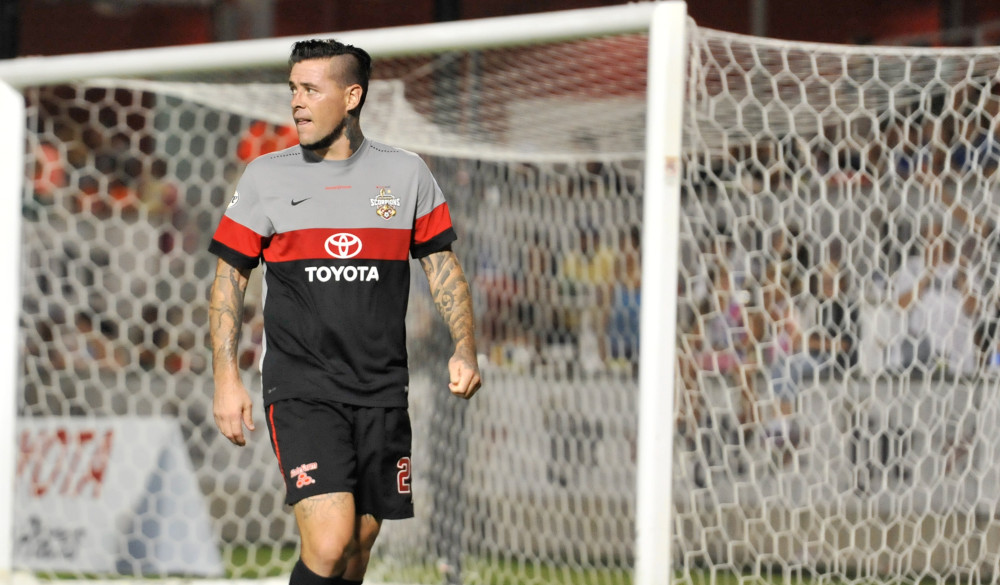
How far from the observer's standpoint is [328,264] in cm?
249

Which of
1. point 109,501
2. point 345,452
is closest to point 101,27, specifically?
point 109,501

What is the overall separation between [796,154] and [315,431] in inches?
93.8

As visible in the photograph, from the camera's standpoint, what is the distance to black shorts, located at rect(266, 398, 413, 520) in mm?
2488

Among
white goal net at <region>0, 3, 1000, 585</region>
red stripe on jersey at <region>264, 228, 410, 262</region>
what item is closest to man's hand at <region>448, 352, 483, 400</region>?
red stripe on jersey at <region>264, 228, 410, 262</region>

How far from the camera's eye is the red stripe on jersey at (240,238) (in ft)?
8.29

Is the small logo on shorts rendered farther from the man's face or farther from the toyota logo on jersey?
the man's face

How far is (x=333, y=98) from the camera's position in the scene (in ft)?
8.21

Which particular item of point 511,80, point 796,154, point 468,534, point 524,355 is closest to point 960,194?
A: point 796,154

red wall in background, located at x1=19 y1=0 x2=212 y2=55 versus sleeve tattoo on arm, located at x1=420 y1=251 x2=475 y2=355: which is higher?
red wall in background, located at x1=19 y1=0 x2=212 y2=55

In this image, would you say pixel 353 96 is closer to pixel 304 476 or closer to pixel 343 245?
pixel 343 245

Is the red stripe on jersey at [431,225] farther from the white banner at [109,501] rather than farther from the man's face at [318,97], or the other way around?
the white banner at [109,501]

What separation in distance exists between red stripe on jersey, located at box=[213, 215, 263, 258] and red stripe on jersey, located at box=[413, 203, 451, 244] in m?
0.35

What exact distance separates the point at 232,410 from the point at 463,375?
1.64 feet

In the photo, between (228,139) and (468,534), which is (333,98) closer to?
(468,534)
